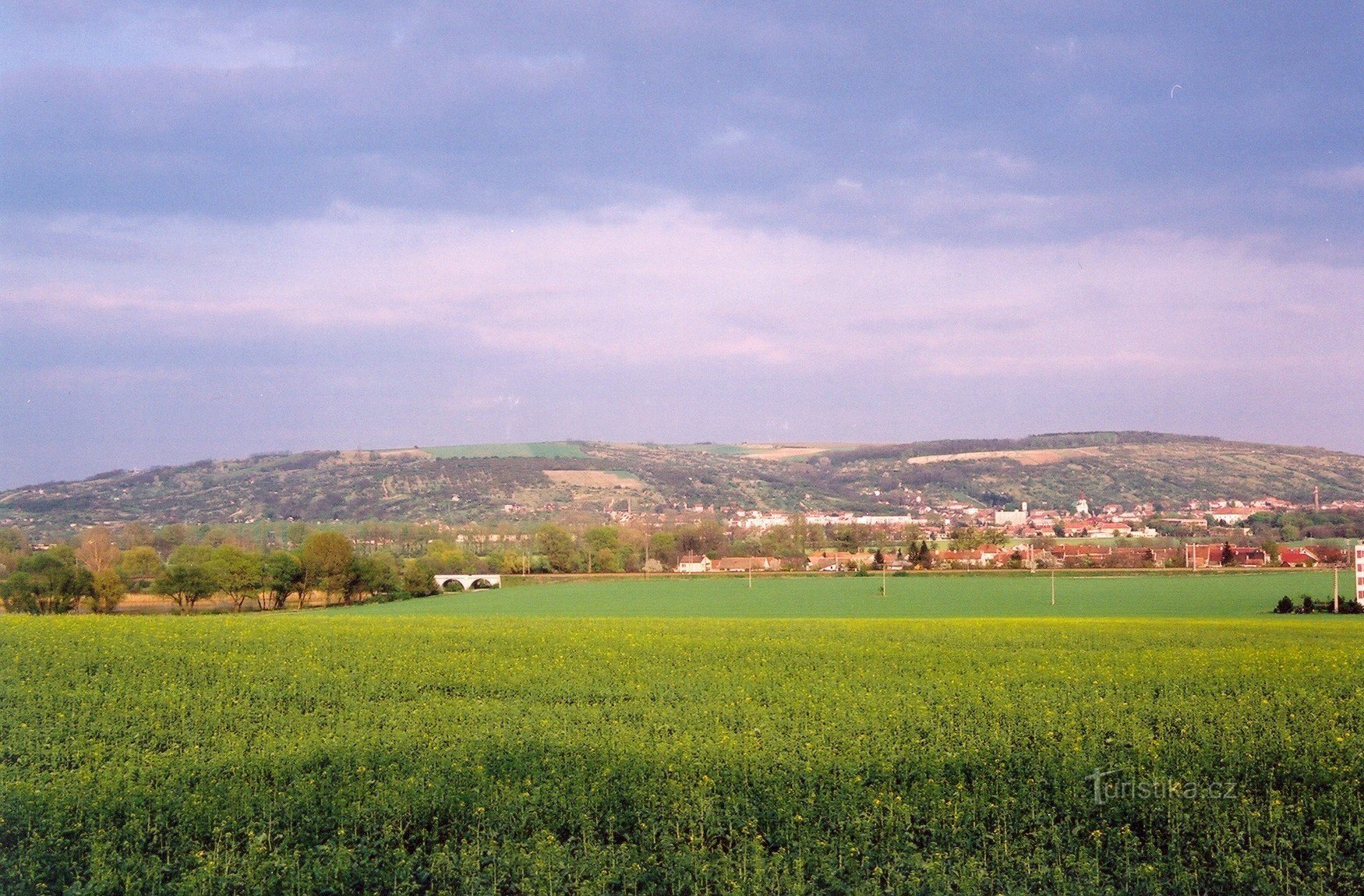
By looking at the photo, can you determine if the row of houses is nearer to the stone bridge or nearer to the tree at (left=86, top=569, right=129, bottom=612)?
the stone bridge

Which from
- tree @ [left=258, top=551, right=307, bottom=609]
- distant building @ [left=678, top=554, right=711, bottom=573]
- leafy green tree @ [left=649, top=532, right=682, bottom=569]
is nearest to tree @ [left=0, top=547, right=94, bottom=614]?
tree @ [left=258, top=551, right=307, bottom=609]

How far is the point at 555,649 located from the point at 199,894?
51.9ft

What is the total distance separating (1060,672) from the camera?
2044 centimetres

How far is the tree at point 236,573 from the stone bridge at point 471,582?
68.9ft

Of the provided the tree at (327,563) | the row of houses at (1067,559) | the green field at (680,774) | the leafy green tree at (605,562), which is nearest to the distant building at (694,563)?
the row of houses at (1067,559)

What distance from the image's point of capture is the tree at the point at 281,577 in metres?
73.1

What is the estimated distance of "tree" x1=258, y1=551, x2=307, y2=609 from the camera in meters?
73.1

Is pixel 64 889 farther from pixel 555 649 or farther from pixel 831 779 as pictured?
pixel 555 649

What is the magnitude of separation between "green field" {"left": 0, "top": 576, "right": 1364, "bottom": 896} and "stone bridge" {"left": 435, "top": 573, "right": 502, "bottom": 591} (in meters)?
69.7

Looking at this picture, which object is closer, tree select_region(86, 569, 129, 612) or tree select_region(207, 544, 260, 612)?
tree select_region(86, 569, 129, 612)

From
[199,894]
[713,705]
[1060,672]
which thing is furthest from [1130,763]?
[199,894]

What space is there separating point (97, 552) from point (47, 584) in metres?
10.8

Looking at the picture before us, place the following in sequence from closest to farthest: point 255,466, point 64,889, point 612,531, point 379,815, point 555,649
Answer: point 64,889 < point 379,815 < point 555,649 < point 612,531 < point 255,466

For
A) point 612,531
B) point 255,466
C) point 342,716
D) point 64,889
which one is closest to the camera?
point 64,889
